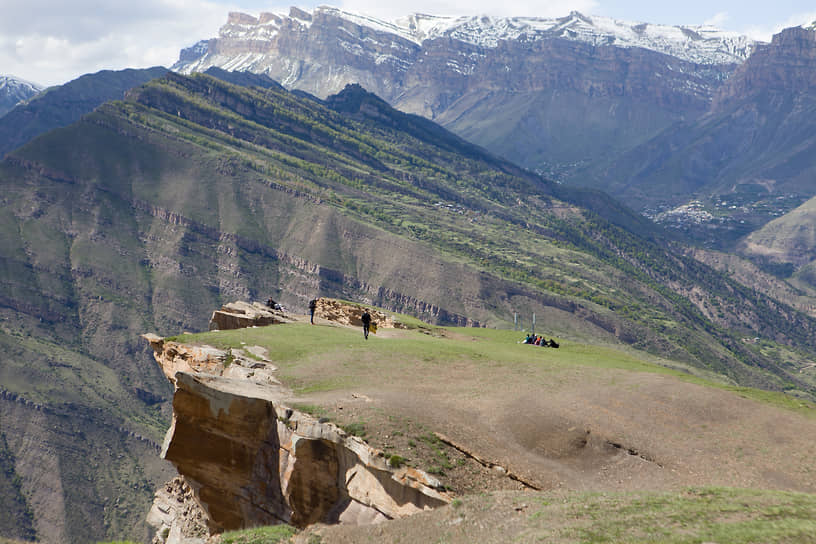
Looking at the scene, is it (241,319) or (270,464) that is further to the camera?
(241,319)

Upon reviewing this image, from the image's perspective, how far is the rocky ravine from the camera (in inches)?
1097

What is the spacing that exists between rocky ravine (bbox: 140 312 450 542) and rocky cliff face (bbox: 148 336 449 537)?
0.13 ft

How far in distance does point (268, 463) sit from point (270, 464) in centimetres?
15

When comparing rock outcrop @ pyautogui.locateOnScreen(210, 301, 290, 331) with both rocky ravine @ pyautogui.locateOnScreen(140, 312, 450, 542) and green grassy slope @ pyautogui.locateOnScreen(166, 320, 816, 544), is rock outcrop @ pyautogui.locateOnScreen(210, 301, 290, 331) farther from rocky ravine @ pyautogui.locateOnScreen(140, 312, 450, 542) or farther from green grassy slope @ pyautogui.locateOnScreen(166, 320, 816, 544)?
rocky ravine @ pyautogui.locateOnScreen(140, 312, 450, 542)

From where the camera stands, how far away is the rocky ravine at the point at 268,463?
27.9 meters

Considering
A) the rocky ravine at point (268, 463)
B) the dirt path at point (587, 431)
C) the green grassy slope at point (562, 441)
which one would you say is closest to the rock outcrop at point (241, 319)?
the green grassy slope at point (562, 441)

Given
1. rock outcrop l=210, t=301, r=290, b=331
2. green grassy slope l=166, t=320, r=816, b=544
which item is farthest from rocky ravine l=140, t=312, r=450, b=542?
rock outcrop l=210, t=301, r=290, b=331

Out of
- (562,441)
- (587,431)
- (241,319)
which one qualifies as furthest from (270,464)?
(241,319)

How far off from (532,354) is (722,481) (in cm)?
2276

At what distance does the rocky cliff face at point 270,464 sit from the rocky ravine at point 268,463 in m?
0.04

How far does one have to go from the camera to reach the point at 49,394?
19550 centimetres

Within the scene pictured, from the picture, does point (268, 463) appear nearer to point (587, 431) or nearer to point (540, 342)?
point (587, 431)

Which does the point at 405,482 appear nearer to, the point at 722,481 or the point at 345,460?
the point at 345,460

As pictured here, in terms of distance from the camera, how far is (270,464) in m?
33.0
